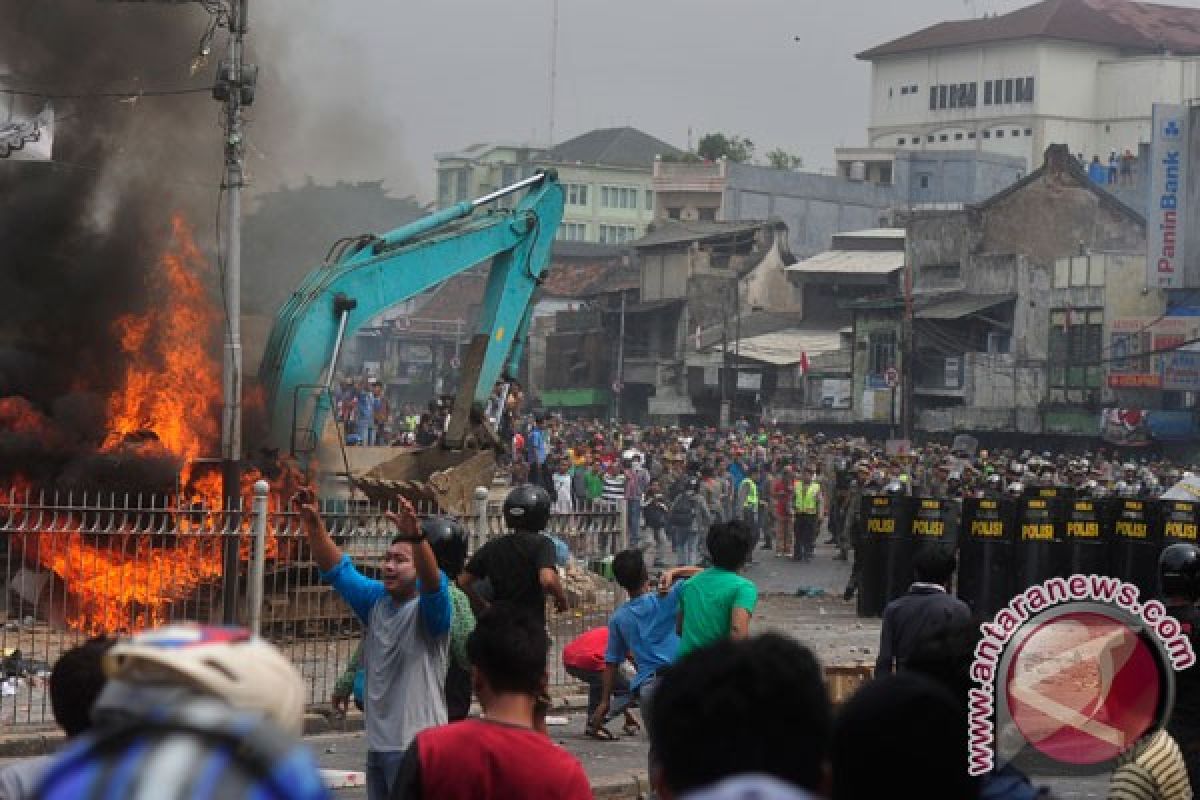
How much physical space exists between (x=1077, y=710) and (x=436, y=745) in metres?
1.60

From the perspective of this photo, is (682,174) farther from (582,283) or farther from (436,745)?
(436,745)

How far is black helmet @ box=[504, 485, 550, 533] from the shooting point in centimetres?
977

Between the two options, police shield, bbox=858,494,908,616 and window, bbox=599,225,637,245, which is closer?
police shield, bbox=858,494,908,616

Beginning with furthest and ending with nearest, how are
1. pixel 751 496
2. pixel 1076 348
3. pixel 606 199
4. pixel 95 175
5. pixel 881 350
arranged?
pixel 606 199 < pixel 881 350 < pixel 1076 348 < pixel 751 496 < pixel 95 175

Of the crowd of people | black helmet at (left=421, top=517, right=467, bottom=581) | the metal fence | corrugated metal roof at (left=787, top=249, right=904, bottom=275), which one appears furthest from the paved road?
corrugated metal roof at (left=787, top=249, right=904, bottom=275)

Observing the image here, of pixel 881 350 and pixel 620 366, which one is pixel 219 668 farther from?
A: pixel 620 366

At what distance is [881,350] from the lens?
64312mm

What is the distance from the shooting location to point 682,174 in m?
90.2

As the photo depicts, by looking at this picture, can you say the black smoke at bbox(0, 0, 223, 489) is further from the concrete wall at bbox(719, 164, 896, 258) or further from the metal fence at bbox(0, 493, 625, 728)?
the concrete wall at bbox(719, 164, 896, 258)

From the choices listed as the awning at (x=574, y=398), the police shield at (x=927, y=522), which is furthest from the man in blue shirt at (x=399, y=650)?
the awning at (x=574, y=398)

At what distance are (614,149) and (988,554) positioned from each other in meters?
101

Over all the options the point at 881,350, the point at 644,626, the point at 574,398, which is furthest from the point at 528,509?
the point at 574,398

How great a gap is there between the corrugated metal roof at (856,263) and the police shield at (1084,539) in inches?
1894

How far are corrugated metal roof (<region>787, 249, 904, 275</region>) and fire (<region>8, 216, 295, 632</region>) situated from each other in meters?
45.3
